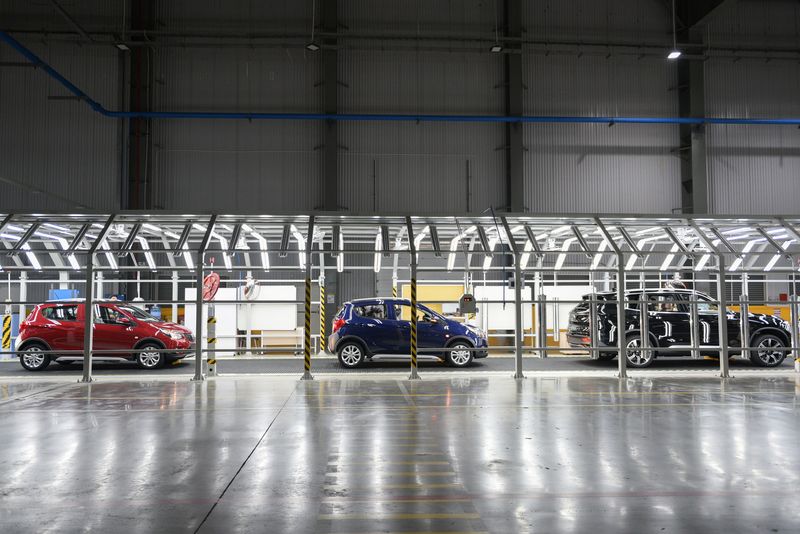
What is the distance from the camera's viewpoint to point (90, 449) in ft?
20.4

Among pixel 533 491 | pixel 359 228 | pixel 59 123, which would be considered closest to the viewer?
pixel 533 491

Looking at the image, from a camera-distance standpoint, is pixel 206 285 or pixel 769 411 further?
pixel 206 285

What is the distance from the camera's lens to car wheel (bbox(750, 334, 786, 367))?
13.6m

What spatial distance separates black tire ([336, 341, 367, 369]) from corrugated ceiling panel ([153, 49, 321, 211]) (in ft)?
25.9

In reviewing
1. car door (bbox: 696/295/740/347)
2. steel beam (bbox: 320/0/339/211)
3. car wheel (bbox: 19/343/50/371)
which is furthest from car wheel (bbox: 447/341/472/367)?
car wheel (bbox: 19/343/50/371)

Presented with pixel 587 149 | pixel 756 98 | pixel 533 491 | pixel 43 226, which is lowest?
pixel 533 491

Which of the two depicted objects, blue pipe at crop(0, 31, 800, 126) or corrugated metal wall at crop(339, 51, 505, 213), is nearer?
blue pipe at crop(0, 31, 800, 126)

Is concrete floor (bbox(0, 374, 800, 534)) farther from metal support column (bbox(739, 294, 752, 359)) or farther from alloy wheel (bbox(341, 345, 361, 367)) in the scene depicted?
metal support column (bbox(739, 294, 752, 359))

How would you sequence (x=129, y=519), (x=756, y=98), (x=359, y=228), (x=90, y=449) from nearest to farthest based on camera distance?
(x=129, y=519), (x=90, y=449), (x=359, y=228), (x=756, y=98)

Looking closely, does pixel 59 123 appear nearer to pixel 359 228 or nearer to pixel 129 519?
pixel 359 228

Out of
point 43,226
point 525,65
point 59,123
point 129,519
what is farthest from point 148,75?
point 129,519

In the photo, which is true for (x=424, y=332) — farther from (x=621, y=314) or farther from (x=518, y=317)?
(x=621, y=314)

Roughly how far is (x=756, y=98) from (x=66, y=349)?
907 inches

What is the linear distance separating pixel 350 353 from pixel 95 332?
5.67m
